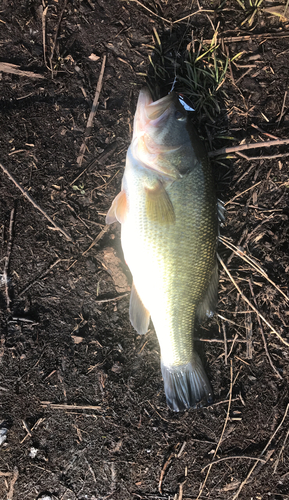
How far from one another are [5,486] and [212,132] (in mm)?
4051

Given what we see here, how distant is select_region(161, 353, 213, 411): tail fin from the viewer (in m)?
2.39

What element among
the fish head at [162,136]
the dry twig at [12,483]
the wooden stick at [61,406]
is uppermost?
the fish head at [162,136]

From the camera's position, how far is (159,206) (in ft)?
6.71

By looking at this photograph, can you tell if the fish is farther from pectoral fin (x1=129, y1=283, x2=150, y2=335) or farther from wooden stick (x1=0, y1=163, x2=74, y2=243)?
wooden stick (x1=0, y1=163, x2=74, y2=243)

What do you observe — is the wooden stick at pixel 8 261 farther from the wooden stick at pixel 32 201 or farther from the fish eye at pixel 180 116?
the fish eye at pixel 180 116

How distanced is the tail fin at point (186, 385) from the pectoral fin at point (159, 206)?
1274 mm

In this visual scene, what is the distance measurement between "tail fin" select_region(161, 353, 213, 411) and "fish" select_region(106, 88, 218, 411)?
0.87ft

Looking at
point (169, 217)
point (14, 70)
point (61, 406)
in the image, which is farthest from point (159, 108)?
point (61, 406)

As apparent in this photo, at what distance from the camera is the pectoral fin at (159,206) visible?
2.04 metres

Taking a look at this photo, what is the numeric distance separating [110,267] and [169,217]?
2.95ft

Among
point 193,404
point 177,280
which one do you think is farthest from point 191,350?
Result: point 177,280

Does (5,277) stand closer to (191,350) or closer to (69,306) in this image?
(69,306)

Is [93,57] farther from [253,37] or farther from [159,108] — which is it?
[253,37]

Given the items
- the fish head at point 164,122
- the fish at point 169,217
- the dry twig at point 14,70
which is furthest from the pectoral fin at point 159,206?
the dry twig at point 14,70
